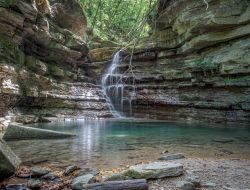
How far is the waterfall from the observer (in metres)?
22.4

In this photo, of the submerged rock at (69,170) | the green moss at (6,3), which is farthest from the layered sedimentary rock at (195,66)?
the submerged rock at (69,170)

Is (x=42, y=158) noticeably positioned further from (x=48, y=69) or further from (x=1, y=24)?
(x=48, y=69)

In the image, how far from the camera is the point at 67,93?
2070cm

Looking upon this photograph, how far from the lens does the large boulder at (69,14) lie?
2284 cm

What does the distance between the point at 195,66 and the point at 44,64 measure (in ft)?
34.2

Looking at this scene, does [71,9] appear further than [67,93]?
Yes

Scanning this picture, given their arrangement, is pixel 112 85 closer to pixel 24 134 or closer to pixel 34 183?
pixel 24 134

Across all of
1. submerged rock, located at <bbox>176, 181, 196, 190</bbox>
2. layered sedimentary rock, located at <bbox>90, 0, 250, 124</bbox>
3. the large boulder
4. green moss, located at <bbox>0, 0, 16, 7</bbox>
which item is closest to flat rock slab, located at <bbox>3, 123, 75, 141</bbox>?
layered sedimentary rock, located at <bbox>90, 0, 250, 124</bbox>

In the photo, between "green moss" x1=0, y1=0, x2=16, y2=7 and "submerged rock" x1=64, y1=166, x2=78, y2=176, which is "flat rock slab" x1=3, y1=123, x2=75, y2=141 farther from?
"green moss" x1=0, y1=0, x2=16, y2=7

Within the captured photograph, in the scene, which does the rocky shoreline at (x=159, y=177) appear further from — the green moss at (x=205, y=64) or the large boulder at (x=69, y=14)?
the large boulder at (x=69, y=14)

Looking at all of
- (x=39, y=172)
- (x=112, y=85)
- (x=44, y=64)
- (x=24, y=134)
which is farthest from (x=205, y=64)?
(x=39, y=172)

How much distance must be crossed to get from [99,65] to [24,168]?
19.1 meters

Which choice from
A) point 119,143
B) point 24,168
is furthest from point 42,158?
point 119,143

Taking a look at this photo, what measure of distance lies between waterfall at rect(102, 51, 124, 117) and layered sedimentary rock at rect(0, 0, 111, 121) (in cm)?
61
